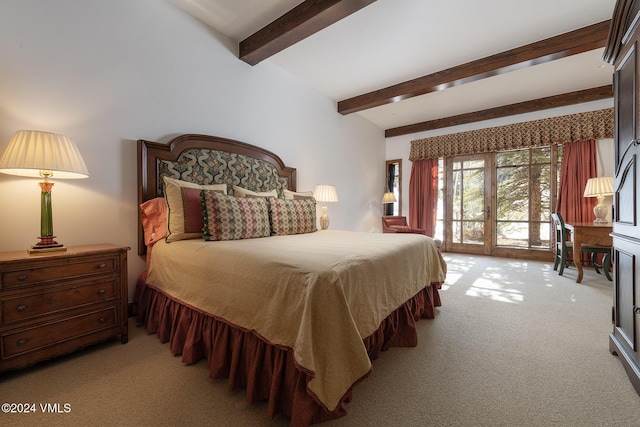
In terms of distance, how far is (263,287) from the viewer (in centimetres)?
130

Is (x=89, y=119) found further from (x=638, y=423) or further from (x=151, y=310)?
(x=638, y=423)

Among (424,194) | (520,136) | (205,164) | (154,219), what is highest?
(520,136)

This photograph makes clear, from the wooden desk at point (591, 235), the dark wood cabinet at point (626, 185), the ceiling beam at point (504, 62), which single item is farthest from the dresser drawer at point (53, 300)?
the wooden desk at point (591, 235)

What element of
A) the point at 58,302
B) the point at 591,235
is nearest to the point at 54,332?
the point at 58,302

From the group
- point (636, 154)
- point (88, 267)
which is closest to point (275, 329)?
point (88, 267)

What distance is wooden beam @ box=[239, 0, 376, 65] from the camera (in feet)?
7.18

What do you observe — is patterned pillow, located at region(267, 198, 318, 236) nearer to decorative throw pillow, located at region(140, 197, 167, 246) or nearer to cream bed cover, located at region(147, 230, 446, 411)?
cream bed cover, located at region(147, 230, 446, 411)

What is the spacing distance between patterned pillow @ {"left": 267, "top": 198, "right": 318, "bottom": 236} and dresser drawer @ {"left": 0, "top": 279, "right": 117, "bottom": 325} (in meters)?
1.26

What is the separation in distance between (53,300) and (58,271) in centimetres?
17

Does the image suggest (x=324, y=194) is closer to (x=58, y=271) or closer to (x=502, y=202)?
(x=58, y=271)

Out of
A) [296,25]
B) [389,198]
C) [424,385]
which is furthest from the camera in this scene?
[389,198]

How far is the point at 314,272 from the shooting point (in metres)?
1.15

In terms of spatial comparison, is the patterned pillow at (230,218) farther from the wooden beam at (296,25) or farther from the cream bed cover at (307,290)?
the wooden beam at (296,25)

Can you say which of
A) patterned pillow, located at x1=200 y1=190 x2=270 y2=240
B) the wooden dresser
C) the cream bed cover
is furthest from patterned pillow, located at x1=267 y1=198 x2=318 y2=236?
the wooden dresser
